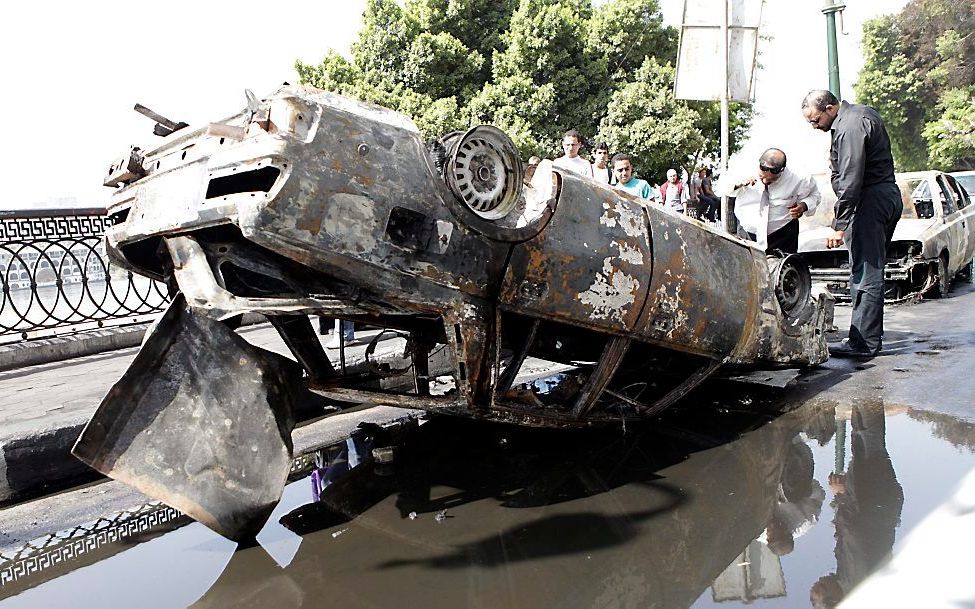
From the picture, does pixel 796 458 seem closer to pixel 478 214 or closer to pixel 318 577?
pixel 478 214

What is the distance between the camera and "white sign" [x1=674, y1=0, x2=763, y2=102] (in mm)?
6359

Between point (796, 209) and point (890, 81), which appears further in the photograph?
point (890, 81)

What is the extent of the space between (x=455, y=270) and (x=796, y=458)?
2.05 m

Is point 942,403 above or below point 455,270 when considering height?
below

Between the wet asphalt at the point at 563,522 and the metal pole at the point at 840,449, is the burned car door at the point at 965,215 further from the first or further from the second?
the metal pole at the point at 840,449

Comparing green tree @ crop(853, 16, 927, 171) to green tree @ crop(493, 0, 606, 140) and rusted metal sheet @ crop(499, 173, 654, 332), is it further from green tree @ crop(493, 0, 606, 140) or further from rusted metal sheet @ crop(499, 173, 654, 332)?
rusted metal sheet @ crop(499, 173, 654, 332)

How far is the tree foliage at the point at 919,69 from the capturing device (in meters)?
31.1

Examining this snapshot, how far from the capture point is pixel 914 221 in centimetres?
846

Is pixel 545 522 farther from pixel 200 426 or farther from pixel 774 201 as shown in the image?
pixel 774 201

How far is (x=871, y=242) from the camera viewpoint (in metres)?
5.12

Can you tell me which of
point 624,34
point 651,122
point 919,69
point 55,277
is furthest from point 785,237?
point 919,69

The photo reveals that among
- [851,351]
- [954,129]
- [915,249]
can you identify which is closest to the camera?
[851,351]

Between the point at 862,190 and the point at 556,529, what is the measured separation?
12.4 ft

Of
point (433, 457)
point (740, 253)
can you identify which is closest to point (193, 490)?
point (433, 457)
